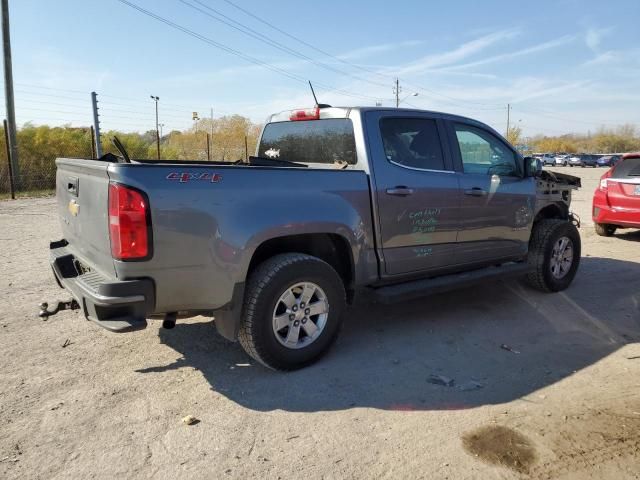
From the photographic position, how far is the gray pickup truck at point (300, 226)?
122 inches

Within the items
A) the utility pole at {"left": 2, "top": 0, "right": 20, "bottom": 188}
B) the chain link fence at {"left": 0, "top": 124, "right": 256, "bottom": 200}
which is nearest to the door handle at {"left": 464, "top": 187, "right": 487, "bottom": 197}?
the chain link fence at {"left": 0, "top": 124, "right": 256, "bottom": 200}

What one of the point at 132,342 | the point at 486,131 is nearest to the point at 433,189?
the point at 486,131

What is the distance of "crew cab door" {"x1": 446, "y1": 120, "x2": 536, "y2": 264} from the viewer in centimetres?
489

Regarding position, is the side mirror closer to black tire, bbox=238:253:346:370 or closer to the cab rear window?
the cab rear window

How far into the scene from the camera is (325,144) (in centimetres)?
460

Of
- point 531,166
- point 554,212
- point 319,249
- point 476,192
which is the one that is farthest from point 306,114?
point 554,212

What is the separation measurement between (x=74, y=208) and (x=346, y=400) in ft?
8.00

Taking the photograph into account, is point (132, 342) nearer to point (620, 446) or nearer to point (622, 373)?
point (620, 446)

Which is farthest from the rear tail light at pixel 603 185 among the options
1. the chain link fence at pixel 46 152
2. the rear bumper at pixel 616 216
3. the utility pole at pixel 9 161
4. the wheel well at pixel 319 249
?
the utility pole at pixel 9 161

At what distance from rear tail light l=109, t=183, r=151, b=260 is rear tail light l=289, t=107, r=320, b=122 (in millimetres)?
2115

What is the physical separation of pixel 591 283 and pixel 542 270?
1.12 meters

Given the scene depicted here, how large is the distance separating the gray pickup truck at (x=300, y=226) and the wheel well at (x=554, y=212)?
18.2 inches

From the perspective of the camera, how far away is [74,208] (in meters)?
3.78

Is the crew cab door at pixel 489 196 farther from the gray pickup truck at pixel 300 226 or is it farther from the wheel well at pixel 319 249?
the wheel well at pixel 319 249
